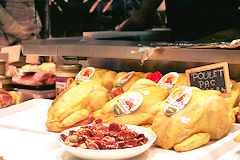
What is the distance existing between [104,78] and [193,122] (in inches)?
31.1

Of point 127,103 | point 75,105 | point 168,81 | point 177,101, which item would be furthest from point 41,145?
point 168,81

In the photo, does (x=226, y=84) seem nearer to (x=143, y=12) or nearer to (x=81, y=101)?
(x=81, y=101)

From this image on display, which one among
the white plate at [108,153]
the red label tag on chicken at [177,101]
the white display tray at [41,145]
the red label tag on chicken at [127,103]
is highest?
the red label tag on chicken at [177,101]

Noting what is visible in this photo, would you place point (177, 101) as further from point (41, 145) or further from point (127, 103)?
point (41, 145)

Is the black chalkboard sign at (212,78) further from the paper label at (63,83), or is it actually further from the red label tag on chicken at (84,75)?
the paper label at (63,83)

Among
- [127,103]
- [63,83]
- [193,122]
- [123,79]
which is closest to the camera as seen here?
[193,122]

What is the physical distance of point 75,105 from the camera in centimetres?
175

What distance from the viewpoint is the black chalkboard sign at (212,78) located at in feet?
5.38

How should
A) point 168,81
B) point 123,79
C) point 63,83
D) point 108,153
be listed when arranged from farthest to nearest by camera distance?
point 63,83 → point 123,79 → point 168,81 → point 108,153

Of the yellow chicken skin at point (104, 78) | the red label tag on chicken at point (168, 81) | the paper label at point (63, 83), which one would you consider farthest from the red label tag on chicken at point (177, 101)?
the paper label at point (63, 83)

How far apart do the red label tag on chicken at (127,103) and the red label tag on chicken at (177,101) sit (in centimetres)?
15

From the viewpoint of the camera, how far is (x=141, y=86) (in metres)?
1.78

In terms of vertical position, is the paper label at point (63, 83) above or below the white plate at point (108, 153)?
below

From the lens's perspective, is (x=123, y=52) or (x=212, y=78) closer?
(x=212, y=78)
